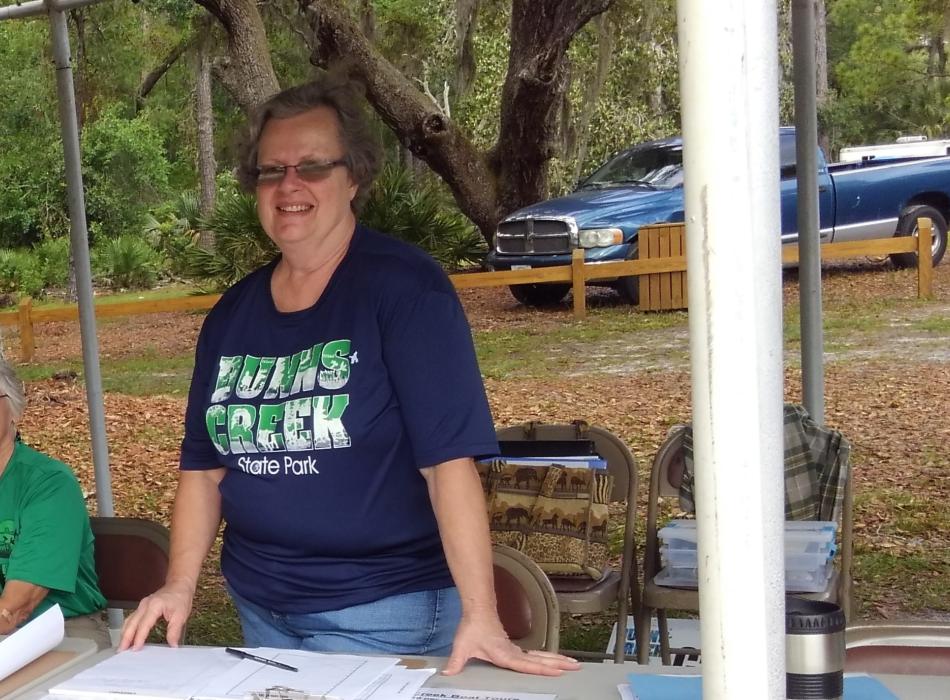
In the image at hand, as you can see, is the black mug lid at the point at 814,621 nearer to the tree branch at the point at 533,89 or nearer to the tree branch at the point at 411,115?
the tree branch at the point at 411,115

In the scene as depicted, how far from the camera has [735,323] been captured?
1154 millimetres

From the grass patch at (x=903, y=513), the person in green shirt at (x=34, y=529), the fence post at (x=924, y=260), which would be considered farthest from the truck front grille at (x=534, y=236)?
the person in green shirt at (x=34, y=529)

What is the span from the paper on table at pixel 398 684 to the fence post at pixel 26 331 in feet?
40.2

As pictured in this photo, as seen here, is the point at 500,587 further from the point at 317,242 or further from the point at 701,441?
the point at 701,441

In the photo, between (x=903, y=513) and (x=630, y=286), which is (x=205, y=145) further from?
(x=903, y=513)

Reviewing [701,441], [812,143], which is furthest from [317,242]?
[812,143]

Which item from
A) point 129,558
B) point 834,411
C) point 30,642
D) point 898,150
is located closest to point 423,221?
point 834,411

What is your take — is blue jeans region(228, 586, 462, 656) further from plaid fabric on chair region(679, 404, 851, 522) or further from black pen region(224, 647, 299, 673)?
plaid fabric on chair region(679, 404, 851, 522)

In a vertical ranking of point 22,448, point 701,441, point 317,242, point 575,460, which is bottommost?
point 575,460

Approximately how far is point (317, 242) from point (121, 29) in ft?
53.5

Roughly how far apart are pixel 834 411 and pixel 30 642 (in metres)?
8.17

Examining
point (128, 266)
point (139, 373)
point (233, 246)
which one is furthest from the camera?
point (128, 266)

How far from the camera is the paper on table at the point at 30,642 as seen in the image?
1784mm

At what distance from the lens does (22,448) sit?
2.55 m
